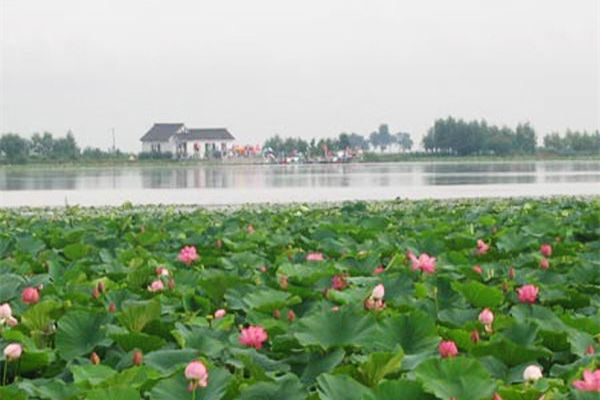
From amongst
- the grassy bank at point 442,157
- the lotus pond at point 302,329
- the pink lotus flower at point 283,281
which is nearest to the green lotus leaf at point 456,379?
the lotus pond at point 302,329

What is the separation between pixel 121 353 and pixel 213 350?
294 mm

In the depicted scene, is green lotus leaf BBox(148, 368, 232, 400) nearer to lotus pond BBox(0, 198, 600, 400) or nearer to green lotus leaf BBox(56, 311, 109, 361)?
lotus pond BBox(0, 198, 600, 400)

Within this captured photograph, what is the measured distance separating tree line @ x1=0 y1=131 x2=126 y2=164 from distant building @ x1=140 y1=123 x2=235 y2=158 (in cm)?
1264

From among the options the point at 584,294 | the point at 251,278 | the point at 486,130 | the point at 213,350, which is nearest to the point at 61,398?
the point at 213,350

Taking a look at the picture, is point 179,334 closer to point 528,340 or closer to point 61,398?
point 61,398

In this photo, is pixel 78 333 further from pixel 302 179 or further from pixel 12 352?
pixel 302 179

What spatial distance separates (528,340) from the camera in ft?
7.42

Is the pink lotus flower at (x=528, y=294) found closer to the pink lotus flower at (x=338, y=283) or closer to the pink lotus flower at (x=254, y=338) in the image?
the pink lotus flower at (x=338, y=283)

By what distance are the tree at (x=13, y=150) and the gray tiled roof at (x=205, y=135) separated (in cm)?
2378

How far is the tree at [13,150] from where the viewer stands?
82.6m

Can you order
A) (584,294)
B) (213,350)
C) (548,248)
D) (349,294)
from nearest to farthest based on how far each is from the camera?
(213,350)
(349,294)
(584,294)
(548,248)

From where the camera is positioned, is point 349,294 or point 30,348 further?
point 349,294

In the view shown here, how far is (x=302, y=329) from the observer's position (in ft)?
7.68

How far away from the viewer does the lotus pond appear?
71.4 inches
